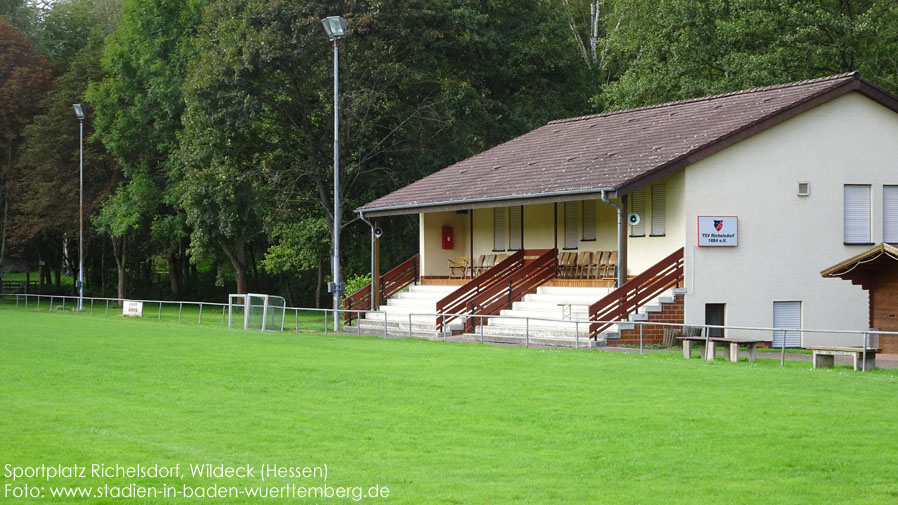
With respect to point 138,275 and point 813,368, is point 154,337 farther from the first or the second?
point 138,275

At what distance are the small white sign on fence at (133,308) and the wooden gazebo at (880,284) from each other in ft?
94.4

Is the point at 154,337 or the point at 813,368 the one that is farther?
the point at 154,337

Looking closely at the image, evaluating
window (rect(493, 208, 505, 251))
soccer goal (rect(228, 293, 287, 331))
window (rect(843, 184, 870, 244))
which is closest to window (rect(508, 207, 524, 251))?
window (rect(493, 208, 505, 251))

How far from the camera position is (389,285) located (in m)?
39.9

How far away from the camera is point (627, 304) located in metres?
27.3

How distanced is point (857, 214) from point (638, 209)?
17.9 feet

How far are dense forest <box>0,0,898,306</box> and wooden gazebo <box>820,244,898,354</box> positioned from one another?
17548mm

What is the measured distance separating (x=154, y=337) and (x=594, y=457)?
21.2 meters

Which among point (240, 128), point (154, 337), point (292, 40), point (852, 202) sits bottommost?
point (154, 337)

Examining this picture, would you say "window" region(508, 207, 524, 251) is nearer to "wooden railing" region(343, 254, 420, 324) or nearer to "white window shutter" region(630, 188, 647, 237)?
"wooden railing" region(343, 254, 420, 324)

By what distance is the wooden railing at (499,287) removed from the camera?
31.8 metres

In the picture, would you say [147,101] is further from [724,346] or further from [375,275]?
[724,346]

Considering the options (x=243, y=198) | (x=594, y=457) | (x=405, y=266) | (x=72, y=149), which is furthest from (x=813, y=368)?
(x=72, y=149)

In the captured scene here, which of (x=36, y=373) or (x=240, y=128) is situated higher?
(x=240, y=128)
